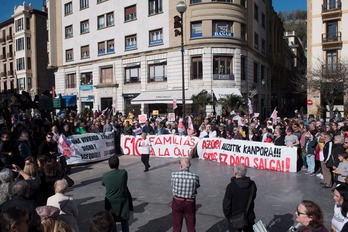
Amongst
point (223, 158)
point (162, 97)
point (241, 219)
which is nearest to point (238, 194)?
point (241, 219)

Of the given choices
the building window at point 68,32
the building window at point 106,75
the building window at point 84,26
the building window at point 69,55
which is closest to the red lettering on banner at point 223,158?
the building window at point 106,75

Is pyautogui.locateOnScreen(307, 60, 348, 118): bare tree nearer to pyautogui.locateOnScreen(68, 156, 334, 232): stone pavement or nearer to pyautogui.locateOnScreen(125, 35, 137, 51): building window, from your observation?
pyautogui.locateOnScreen(125, 35, 137, 51): building window

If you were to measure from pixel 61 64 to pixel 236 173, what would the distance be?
39883 mm

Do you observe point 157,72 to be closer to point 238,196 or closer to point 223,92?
point 223,92

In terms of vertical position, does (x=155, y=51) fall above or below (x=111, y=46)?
below

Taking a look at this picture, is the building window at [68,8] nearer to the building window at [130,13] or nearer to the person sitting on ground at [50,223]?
the building window at [130,13]

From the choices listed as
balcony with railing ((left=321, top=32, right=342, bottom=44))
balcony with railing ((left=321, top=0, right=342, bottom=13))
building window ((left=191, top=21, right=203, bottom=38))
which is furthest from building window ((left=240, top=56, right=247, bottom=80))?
balcony with railing ((left=321, top=0, right=342, bottom=13))

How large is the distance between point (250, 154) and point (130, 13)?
83.8ft

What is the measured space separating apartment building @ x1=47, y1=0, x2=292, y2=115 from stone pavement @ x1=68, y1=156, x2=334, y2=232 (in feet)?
54.7

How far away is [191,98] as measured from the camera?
87.8ft

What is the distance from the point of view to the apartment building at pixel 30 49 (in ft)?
165

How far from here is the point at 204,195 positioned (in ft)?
27.0

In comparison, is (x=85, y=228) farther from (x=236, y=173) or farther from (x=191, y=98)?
(x=191, y=98)

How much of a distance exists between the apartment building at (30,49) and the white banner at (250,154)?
42582mm
